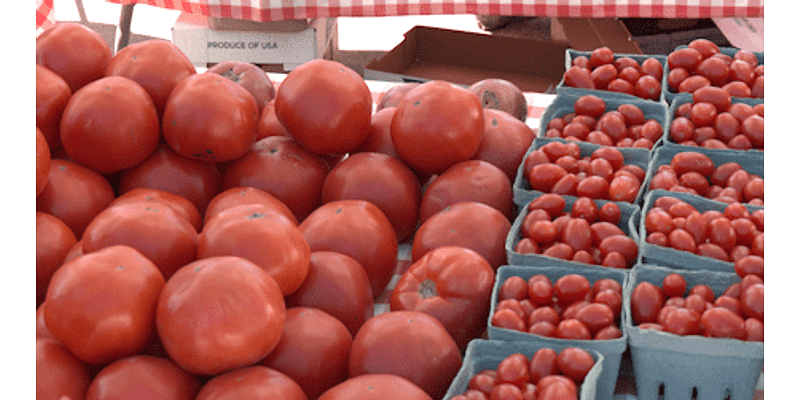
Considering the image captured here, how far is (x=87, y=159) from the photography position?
1.68m

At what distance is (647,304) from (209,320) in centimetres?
75

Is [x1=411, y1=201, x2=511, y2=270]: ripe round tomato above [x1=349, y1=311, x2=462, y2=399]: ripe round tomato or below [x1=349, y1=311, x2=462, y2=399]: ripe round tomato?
above

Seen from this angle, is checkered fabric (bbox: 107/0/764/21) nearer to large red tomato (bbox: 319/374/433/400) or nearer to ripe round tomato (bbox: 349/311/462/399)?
ripe round tomato (bbox: 349/311/462/399)

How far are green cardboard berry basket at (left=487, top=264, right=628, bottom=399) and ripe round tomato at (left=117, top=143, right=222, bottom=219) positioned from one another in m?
0.76

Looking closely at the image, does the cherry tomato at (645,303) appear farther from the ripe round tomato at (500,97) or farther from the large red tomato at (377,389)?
the ripe round tomato at (500,97)

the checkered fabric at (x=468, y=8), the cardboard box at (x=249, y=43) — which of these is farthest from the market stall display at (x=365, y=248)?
the cardboard box at (x=249, y=43)

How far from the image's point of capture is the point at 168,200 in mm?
1605

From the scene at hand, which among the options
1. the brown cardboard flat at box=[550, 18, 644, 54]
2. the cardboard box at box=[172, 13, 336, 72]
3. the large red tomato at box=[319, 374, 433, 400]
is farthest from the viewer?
the brown cardboard flat at box=[550, 18, 644, 54]

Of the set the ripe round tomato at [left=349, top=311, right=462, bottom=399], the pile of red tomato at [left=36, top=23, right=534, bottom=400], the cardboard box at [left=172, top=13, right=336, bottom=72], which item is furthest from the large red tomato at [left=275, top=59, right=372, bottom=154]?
the cardboard box at [left=172, top=13, right=336, bottom=72]

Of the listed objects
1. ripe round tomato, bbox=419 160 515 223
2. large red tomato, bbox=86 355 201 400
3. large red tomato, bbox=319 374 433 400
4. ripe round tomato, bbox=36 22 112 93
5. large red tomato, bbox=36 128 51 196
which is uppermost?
ripe round tomato, bbox=36 22 112 93

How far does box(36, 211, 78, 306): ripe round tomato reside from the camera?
146 cm

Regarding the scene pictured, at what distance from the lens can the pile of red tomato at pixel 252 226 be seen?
45.6 inches

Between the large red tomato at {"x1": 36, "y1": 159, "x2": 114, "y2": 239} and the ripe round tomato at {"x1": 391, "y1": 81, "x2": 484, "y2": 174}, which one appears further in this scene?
the ripe round tomato at {"x1": 391, "y1": 81, "x2": 484, "y2": 174}

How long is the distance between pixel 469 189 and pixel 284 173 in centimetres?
45
